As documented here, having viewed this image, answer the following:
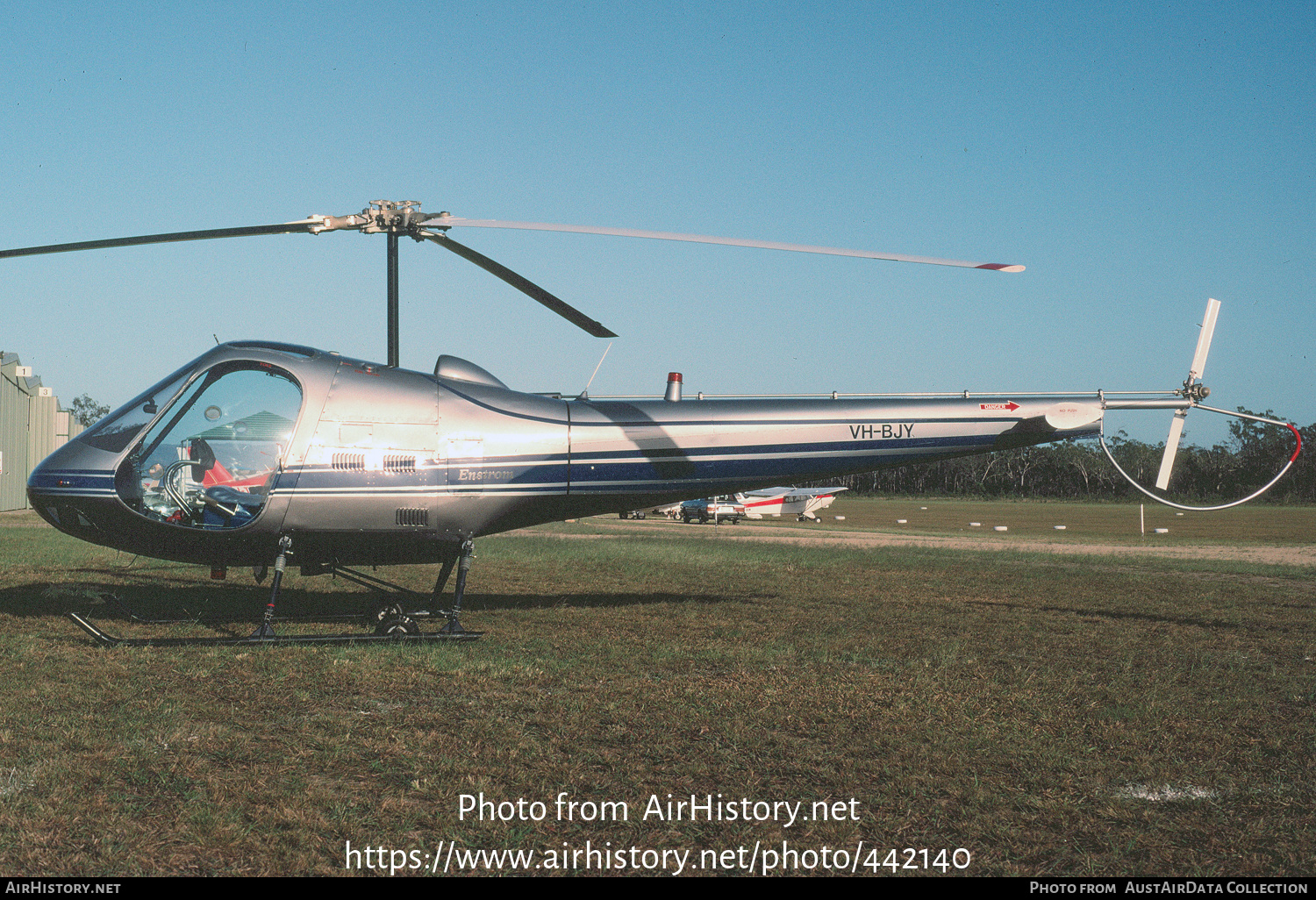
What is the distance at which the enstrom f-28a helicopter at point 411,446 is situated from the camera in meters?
8.52

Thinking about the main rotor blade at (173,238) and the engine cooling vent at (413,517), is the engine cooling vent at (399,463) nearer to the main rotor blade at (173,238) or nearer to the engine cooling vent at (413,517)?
the engine cooling vent at (413,517)

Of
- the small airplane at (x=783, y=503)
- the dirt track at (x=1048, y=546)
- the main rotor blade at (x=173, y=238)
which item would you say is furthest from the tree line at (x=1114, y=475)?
the main rotor blade at (x=173, y=238)

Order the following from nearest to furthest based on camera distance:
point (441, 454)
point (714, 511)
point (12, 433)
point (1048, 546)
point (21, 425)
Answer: point (441, 454) < point (1048, 546) < point (12, 433) < point (21, 425) < point (714, 511)

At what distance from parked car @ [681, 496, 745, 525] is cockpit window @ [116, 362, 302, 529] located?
3531 cm

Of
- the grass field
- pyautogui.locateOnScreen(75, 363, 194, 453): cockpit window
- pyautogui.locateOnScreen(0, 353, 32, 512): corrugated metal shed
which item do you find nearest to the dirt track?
the grass field

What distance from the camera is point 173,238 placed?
857 centimetres

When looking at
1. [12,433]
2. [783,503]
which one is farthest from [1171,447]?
[12,433]

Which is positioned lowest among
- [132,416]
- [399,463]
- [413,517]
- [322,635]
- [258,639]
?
[322,635]

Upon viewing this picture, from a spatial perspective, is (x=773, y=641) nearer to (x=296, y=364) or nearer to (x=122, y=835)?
(x=296, y=364)

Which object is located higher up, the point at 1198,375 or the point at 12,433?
the point at 1198,375

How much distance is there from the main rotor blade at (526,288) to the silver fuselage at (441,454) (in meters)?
1.18

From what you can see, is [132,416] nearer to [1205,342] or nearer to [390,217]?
[390,217]

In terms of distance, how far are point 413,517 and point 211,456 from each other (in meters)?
1.95

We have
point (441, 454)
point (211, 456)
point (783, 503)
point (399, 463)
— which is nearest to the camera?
point (211, 456)
